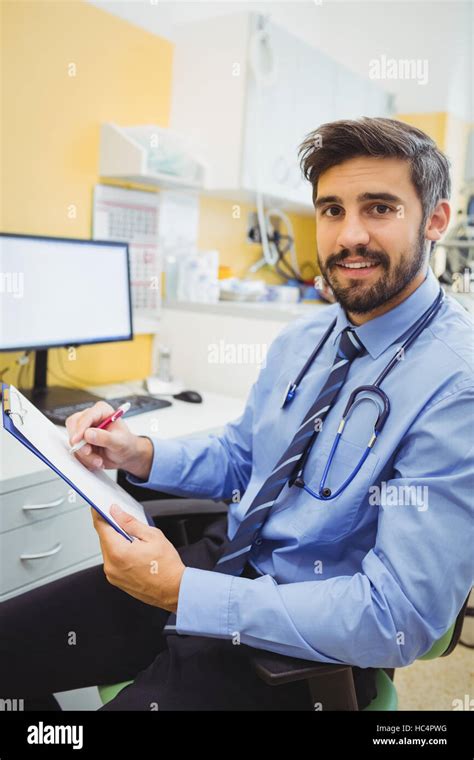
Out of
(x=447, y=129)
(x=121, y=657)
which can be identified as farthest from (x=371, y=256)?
(x=447, y=129)

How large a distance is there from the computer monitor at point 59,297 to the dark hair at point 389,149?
36.7 inches

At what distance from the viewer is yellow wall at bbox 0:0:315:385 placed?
72.5 inches

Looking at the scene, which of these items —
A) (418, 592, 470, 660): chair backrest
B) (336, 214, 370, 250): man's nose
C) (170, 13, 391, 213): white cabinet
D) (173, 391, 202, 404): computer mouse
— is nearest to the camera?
(418, 592, 470, 660): chair backrest

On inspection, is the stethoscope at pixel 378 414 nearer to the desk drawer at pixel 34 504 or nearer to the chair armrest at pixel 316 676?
the chair armrest at pixel 316 676

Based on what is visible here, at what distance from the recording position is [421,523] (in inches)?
33.0

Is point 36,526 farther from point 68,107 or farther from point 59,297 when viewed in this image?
point 68,107

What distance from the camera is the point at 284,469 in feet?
3.43

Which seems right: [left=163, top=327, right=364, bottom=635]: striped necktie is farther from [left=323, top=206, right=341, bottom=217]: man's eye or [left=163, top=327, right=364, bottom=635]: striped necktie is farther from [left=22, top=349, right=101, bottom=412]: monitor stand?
[left=22, top=349, right=101, bottom=412]: monitor stand

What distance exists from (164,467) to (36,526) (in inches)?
13.5

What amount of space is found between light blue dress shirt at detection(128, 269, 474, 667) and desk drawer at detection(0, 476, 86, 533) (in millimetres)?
512

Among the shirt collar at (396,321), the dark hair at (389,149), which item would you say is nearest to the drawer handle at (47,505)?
A: the shirt collar at (396,321)

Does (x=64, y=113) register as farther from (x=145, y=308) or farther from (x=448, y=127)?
(x=448, y=127)

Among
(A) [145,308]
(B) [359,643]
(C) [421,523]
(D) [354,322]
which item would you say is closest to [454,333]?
(D) [354,322]

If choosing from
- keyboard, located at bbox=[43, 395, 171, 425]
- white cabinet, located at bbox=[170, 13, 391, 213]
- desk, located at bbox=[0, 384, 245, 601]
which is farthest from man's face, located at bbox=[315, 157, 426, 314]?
white cabinet, located at bbox=[170, 13, 391, 213]
